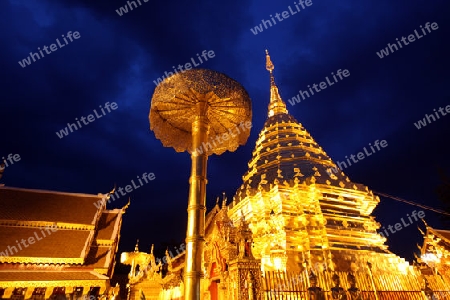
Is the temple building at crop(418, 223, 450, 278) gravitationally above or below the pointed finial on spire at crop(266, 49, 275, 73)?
below

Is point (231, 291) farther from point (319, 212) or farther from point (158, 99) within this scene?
point (319, 212)

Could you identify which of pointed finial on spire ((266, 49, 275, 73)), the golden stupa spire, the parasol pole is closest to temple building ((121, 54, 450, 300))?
the parasol pole

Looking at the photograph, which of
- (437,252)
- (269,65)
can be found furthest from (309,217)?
(269,65)

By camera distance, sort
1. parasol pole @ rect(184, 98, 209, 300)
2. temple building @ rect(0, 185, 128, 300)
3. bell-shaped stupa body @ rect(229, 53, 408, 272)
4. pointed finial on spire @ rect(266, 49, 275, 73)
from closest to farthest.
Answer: parasol pole @ rect(184, 98, 209, 300), bell-shaped stupa body @ rect(229, 53, 408, 272), temple building @ rect(0, 185, 128, 300), pointed finial on spire @ rect(266, 49, 275, 73)

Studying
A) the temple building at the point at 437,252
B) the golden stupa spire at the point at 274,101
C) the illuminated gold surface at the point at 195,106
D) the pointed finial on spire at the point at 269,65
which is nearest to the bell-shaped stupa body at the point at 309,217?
the illuminated gold surface at the point at 195,106

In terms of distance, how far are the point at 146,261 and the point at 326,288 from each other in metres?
9.27

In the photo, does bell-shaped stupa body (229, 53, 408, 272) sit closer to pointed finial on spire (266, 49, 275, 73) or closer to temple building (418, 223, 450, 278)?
temple building (418, 223, 450, 278)

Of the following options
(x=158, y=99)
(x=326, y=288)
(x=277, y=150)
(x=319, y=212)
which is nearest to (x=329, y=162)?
(x=277, y=150)

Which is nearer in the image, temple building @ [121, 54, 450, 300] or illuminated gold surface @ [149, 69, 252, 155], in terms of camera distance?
illuminated gold surface @ [149, 69, 252, 155]

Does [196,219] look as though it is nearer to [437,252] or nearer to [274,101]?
[437,252]

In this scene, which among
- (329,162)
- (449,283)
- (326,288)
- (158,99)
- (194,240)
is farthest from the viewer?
(329,162)

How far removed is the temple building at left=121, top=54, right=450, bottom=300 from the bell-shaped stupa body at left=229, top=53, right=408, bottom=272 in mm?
40

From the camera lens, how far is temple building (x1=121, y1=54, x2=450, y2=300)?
22.9 feet

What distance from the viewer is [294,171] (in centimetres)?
1293
